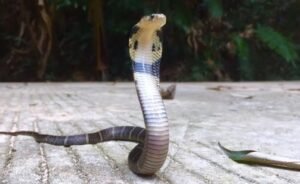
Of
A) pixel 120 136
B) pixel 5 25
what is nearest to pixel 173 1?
pixel 5 25

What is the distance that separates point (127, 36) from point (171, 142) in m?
7.05

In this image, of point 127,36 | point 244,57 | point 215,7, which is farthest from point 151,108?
point 127,36

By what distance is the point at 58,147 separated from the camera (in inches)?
85.3

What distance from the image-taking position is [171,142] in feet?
7.61

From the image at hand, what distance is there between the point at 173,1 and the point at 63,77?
230cm

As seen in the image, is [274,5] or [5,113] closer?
[5,113]

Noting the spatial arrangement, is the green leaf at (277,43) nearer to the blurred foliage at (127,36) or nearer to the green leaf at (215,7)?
the blurred foliage at (127,36)

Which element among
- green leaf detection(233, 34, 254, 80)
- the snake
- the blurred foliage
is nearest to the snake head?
the snake

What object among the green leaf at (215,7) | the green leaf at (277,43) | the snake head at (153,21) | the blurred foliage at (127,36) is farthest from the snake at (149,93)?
the green leaf at (277,43)

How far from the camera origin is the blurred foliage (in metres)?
8.59

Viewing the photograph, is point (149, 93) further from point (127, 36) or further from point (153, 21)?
point (127, 36)

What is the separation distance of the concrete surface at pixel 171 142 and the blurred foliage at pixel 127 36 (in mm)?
4312

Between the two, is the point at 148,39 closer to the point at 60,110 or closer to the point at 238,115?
the point at 238,115

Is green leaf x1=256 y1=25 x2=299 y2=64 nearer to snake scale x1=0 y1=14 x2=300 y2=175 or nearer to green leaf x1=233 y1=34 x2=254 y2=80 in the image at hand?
green leaf x1=233 y1=34 x2=254 y2=80
